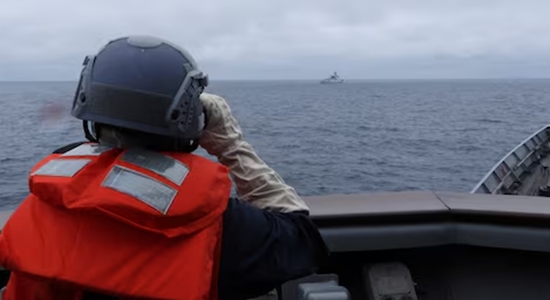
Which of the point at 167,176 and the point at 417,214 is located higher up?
the point at 167,176

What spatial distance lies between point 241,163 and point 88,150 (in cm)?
50

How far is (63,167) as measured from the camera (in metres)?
1.54

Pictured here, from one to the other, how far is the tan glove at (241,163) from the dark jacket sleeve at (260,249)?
0.10 m

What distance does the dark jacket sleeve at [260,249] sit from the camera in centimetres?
164

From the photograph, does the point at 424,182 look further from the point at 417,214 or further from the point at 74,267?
the point at 74,267

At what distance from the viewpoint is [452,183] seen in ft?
59.5

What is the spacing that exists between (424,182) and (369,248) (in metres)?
15.8

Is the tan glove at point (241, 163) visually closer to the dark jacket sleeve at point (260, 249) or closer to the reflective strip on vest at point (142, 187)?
the dark jacket sleeve at point (260, 249)

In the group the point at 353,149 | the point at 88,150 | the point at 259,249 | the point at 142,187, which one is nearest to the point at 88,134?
the point at 88,150

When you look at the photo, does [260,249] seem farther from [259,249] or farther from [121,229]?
[121,229]

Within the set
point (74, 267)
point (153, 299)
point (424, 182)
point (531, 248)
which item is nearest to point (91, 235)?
point (74, 267)

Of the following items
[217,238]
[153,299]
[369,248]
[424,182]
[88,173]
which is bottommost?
[424,182]

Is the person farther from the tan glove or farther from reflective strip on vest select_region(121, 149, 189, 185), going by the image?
the tan glove

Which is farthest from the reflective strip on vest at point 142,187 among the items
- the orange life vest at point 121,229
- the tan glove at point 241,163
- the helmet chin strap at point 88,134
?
the tan glove at point 241,163
